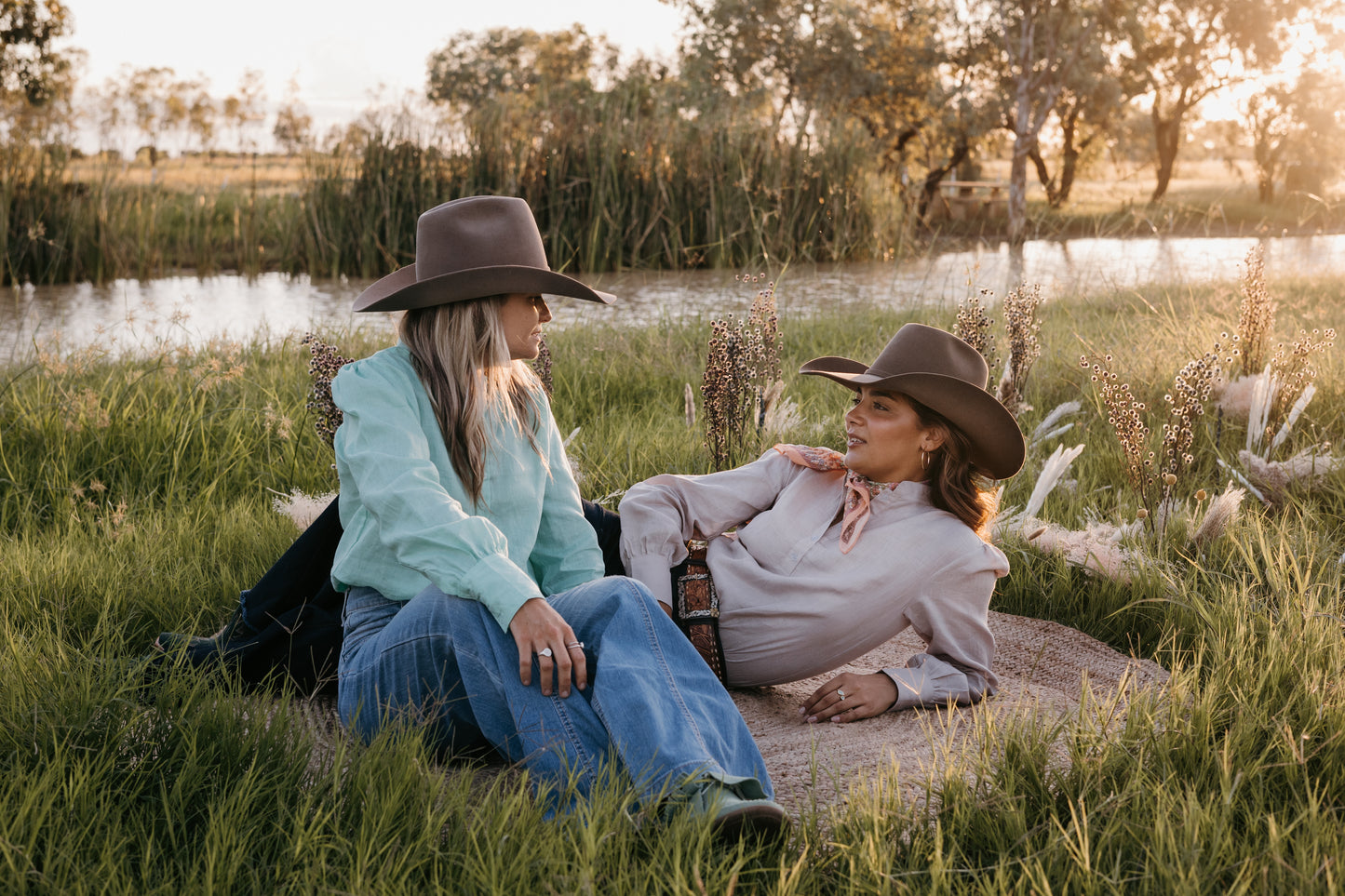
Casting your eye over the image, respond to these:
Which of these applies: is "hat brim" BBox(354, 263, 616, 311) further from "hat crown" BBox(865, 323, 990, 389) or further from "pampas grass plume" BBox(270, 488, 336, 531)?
"pampas grass plume" BBox(270, 488, 336, 531)

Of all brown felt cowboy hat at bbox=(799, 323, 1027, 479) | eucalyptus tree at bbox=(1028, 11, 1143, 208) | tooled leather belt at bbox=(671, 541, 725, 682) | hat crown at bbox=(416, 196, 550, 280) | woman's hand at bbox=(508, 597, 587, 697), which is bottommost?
tooled leather belt at bbox=(671, 541, 725, 682)

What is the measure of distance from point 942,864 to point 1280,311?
7246mm

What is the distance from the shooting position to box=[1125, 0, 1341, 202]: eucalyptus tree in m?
28.3

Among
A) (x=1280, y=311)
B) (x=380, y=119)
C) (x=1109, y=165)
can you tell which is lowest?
(x=1280, y=311)

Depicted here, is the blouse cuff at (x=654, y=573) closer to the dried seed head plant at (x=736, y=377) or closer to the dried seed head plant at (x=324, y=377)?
the dried seed head plant at (x=736, y=377)

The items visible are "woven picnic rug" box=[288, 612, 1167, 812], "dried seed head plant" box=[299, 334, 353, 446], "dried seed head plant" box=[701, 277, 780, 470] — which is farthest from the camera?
"dried seed head plant" box=[701, 277, 780, 470]

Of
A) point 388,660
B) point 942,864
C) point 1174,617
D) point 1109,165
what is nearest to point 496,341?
point 388,660

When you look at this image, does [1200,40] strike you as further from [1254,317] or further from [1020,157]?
[1254,317]

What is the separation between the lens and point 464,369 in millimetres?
2520

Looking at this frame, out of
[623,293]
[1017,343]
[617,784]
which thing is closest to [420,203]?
[623,293]

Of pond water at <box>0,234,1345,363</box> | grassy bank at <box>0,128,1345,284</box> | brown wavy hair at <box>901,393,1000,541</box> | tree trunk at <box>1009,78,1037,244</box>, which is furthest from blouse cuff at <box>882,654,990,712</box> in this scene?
tree trunk at <box>1009,78,1037,244</box>

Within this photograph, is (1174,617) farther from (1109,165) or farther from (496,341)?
(1109,165)

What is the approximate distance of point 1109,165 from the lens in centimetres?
4562

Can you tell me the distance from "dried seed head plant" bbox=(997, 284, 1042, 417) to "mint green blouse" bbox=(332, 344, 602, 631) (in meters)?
2.55
